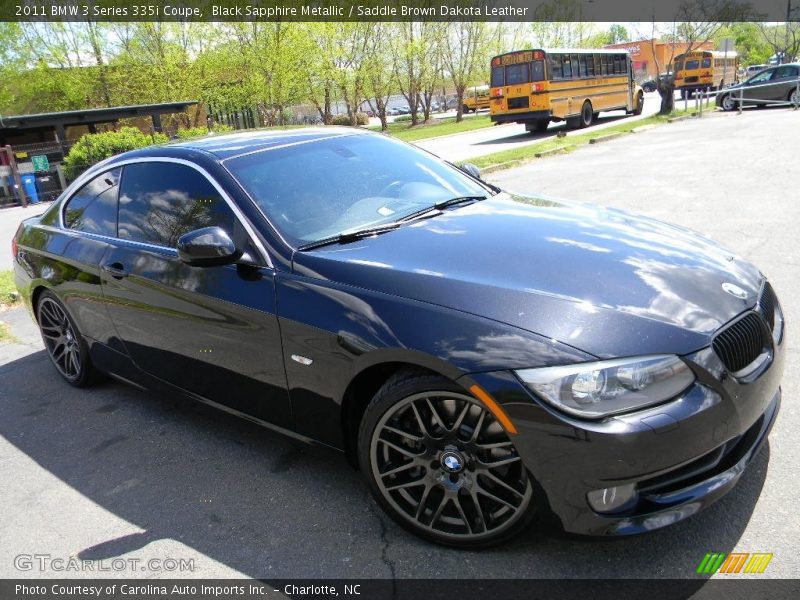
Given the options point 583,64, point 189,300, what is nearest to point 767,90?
point 583,64

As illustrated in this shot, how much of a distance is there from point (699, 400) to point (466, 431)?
2.66ft

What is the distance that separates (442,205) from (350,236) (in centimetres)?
71

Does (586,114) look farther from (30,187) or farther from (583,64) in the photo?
(30,187)

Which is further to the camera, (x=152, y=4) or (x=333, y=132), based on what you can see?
(x=152, y=4)

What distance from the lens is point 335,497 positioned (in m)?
3.02

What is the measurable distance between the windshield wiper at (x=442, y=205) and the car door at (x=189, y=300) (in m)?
0.83

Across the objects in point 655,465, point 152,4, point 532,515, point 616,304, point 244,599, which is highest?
point 152,4

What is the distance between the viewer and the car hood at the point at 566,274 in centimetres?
228

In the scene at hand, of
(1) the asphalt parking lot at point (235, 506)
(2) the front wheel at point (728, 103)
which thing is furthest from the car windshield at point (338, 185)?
(2) the front wheel at point (728, 103)

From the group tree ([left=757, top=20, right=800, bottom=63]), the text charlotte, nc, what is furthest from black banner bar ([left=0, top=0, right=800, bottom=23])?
tree ([left=757, top=20, right=800, bottom=63])

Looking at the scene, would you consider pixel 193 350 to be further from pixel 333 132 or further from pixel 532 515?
pixel 532 515

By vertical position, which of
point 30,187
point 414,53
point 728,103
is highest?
point 414,53

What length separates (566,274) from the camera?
258cm

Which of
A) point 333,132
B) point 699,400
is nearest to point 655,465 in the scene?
point 699,400
